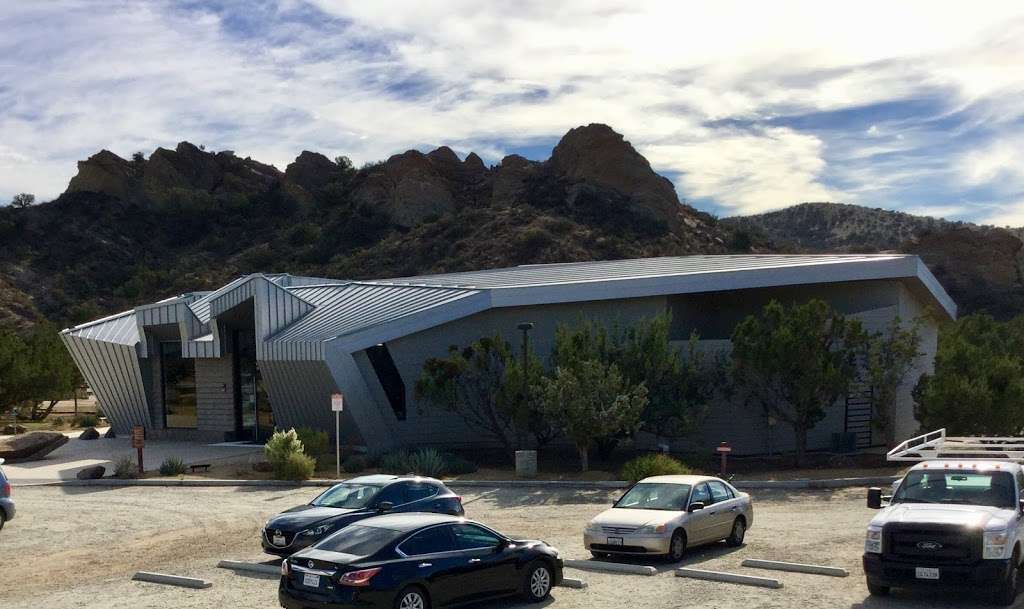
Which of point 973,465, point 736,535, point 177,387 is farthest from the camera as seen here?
point 177,387

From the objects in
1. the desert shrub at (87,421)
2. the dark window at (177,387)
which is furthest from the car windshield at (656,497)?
the desert shrub at (87,421)

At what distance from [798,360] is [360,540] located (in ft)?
61.5

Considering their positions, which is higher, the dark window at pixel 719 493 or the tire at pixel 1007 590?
the dark window at pixel 719 493

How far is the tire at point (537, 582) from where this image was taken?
1291 cm

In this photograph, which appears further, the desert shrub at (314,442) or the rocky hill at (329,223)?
the rocky hill at (329,223)

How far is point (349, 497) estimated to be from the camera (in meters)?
16.6

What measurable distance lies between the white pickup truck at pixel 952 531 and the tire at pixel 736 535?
10.6ft

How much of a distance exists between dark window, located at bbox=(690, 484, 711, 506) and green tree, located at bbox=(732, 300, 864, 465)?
12.5 metres

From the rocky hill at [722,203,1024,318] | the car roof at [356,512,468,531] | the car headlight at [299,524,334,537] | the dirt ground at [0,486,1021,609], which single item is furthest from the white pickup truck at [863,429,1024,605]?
the rocky hill at [722,203,1024,318]

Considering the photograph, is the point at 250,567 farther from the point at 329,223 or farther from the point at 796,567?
the point at 329,223

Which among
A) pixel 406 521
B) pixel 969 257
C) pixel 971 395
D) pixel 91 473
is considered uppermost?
pixel 969 257

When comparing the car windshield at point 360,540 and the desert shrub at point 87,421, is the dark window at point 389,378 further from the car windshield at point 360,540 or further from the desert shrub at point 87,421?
the desert shrub at point 87,421

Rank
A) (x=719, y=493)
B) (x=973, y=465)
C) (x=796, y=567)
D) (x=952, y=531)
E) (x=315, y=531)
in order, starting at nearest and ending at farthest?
1. (x=952, y=531)
2. (x=973, y=465)
3. (x=796, y=567)
4. (x=315, y=531)
5. (x=719, y=493)

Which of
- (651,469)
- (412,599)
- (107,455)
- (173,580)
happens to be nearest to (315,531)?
(173,580)
